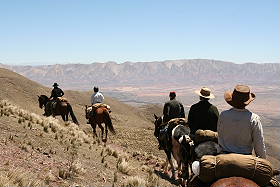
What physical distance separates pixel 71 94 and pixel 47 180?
57.8m

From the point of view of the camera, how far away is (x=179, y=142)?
10.3 meters

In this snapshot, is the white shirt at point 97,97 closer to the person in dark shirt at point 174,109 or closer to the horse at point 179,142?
the horse at point 179,142

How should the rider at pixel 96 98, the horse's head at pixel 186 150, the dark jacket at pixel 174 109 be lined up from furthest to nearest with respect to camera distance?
the rider at pixel 96 98 → the dark jacket at pixel 174 109 → the horse's head at pixel 186 150

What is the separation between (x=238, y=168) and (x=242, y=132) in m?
0.72

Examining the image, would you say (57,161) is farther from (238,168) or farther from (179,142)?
(238,168)

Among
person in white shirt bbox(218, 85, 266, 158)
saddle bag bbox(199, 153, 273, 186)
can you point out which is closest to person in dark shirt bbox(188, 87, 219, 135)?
person in white shirt bbox(218, 85, 266, 158)

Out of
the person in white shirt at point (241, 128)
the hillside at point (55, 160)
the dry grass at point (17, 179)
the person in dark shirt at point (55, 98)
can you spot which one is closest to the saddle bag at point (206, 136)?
the person in white shirt at point (241, 128)

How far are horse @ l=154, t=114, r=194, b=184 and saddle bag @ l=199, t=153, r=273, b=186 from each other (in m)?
3.91

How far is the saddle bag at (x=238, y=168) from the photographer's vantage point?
545 centimetres

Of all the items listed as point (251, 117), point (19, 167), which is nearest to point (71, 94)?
point (19, 167)

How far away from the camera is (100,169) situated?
1111 cm

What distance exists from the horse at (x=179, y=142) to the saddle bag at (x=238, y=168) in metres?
3.91

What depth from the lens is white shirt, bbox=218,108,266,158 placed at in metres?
5.88

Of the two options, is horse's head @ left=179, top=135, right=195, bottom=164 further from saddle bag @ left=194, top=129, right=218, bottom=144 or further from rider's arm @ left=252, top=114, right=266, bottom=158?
rider's arm @ left=252, top=114, right=266, bottom=158
